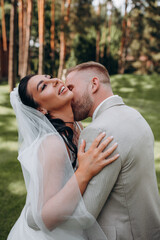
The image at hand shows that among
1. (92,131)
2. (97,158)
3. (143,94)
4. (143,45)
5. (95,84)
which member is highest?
(95,84)

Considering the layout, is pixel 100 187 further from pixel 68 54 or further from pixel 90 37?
pixel 68 54

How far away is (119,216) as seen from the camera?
1490 mm

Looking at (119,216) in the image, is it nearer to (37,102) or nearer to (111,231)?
(111,231)

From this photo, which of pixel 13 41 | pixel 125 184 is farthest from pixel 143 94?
pixel 125 184

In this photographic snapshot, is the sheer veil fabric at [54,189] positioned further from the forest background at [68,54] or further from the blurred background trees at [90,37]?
the blurred background trees at [90,37]

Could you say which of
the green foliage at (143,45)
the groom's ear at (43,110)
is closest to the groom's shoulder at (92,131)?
the groom's ear at (43,110)

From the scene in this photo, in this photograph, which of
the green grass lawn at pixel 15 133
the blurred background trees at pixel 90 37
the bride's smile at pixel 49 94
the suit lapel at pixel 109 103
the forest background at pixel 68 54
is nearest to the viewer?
the suit lapel at pixel 109 103

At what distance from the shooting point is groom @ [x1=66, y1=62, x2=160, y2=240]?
139 cm

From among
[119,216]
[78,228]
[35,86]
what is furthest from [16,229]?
[35,86]

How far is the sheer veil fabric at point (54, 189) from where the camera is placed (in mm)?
1429

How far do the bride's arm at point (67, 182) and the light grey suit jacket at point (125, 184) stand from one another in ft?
0.14

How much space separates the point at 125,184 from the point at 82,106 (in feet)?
2.22

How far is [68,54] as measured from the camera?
880 inches

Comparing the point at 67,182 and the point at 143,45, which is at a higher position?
the point at 67,182
